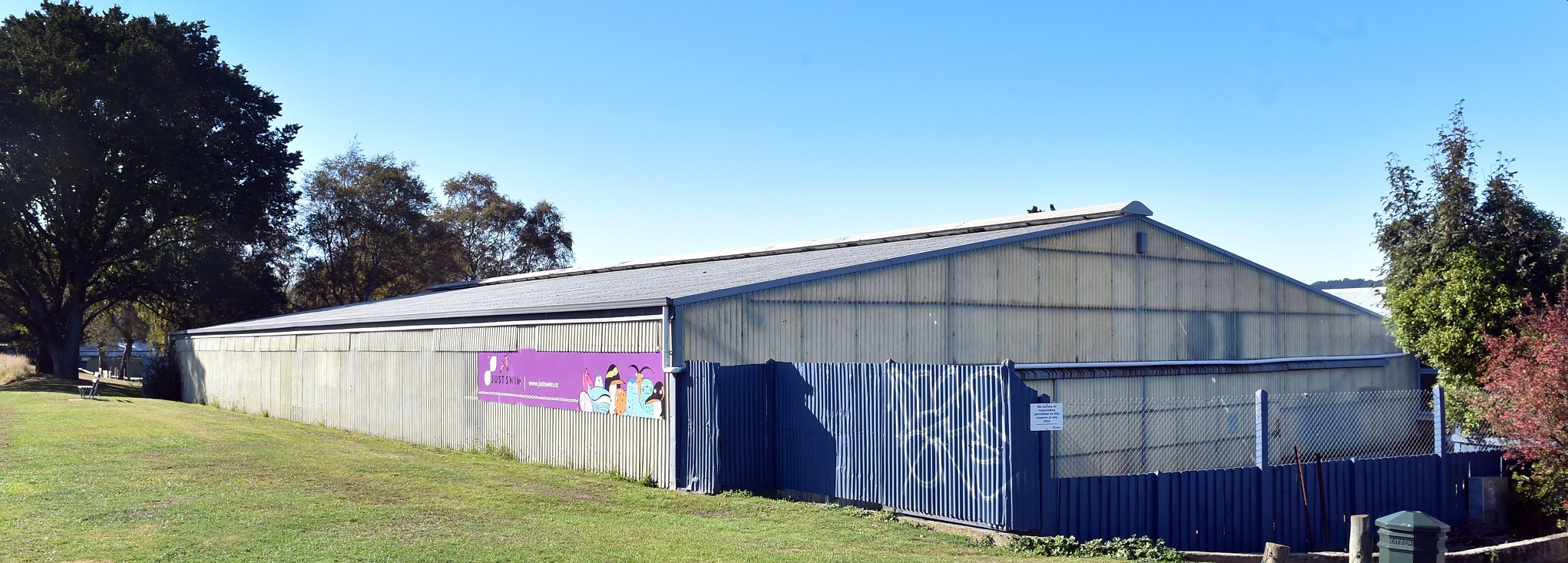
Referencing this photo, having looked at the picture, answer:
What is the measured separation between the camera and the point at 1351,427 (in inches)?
949

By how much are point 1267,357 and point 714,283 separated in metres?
16.6

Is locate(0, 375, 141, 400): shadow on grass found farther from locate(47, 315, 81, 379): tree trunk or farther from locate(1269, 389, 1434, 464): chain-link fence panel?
locate(1269, 389, 1434, 464): chain-link fence panel

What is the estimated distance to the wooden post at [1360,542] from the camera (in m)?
11.2

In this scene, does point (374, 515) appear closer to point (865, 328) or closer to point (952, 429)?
point (952, 429)

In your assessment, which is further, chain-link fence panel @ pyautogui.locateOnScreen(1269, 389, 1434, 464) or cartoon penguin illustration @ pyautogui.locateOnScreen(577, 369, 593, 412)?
chain-link fence panel @ pyautogui.locateOnScreen(1269, 389, 1434, 464)

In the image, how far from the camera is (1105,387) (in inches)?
893

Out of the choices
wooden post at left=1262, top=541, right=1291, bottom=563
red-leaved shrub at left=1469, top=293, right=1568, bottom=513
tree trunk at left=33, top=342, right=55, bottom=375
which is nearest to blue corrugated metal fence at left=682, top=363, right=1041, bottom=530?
wooden post at left=1262, top=541, right=1291, bottom=563

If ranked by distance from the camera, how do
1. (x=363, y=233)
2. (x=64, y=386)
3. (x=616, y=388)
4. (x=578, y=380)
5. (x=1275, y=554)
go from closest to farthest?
1. (x=1275, y=554)
2. (x=616, y=388)
3. (x=578, y=380)
4. (x=64, y=386)
5. (x=363, y=233)

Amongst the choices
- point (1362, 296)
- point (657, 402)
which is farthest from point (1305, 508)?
point (1362, 296)

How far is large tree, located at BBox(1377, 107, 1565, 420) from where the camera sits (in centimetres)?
2078

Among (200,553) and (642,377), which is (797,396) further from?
(200,553)

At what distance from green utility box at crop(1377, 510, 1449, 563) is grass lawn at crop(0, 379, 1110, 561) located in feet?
11.1

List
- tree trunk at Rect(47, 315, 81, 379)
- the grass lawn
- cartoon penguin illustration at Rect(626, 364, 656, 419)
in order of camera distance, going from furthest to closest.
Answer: tree trunk at Rect(47, 315, 81, 379), cartoon penguin illustration at Rect(626, 364, 656, 419), the grass lawn

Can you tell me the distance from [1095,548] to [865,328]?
8.37 meters
